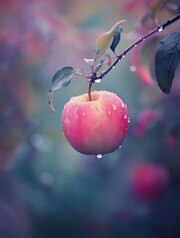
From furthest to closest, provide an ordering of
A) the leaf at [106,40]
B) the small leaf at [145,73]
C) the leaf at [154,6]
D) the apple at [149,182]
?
the apple at [149,182] → the small leaf at [145,73] → the leaf at [154,6] → the leaf at [106,40]

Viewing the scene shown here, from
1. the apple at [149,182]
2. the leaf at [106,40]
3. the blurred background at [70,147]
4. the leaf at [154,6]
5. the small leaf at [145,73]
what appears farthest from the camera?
the apple at [149,182]

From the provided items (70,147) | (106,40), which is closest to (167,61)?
(106,40)

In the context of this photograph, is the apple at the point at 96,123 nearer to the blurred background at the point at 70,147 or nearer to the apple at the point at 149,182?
the blurred background at the point at 70,147

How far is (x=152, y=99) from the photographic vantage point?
1356mm

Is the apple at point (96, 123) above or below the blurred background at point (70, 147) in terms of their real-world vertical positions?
below

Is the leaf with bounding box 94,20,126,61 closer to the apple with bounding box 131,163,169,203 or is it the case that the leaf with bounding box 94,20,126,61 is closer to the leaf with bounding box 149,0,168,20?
the leaf with bounding box 149,0,168,20

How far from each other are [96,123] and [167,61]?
140 mm

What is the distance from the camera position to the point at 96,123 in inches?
19.2

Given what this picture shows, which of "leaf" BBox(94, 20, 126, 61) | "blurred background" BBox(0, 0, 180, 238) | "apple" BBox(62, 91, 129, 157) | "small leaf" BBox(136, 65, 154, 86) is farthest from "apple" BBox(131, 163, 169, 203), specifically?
"leaf" BBox(94, 20, 126, 61)

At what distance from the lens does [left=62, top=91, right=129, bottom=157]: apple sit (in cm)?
49

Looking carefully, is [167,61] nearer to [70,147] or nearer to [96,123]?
[96,123]

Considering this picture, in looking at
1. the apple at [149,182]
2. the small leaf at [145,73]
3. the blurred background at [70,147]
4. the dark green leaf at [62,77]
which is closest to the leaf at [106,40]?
the dark green leaf at [62,77]

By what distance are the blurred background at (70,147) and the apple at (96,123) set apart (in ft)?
2.26

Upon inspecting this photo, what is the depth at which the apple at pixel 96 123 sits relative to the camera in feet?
1.59
